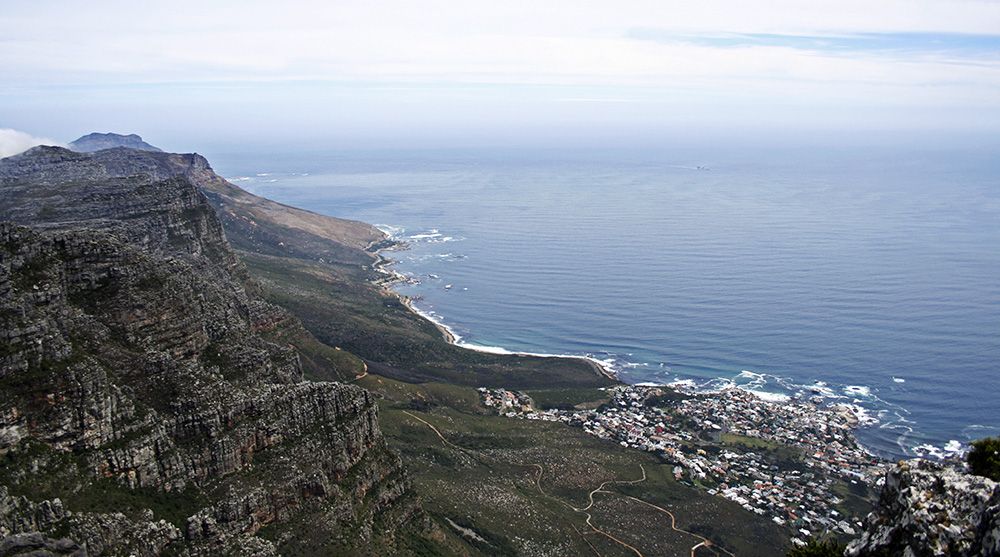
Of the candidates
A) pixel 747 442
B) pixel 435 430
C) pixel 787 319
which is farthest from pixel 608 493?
pixel 787 319

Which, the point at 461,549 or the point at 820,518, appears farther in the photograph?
the point at 820,518

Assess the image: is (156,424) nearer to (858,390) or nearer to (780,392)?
(780,392)

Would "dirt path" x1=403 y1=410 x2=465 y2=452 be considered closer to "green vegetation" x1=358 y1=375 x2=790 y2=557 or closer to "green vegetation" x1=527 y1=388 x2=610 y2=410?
"green vegetation" x1=358 y1=375 x2=790 y2=557

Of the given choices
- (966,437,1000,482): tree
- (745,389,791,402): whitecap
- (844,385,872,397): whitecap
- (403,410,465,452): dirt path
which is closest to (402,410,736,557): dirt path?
(403,410,465,452): dirt path

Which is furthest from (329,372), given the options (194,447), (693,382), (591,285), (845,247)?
(845,247)

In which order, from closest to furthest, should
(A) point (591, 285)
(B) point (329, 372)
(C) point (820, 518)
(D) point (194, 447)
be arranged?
(D) point (194, 447) → (C) point (820, 518) → (B) point (329, 372) → (A) point (591, 285)

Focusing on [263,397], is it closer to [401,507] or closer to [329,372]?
[401,507]
